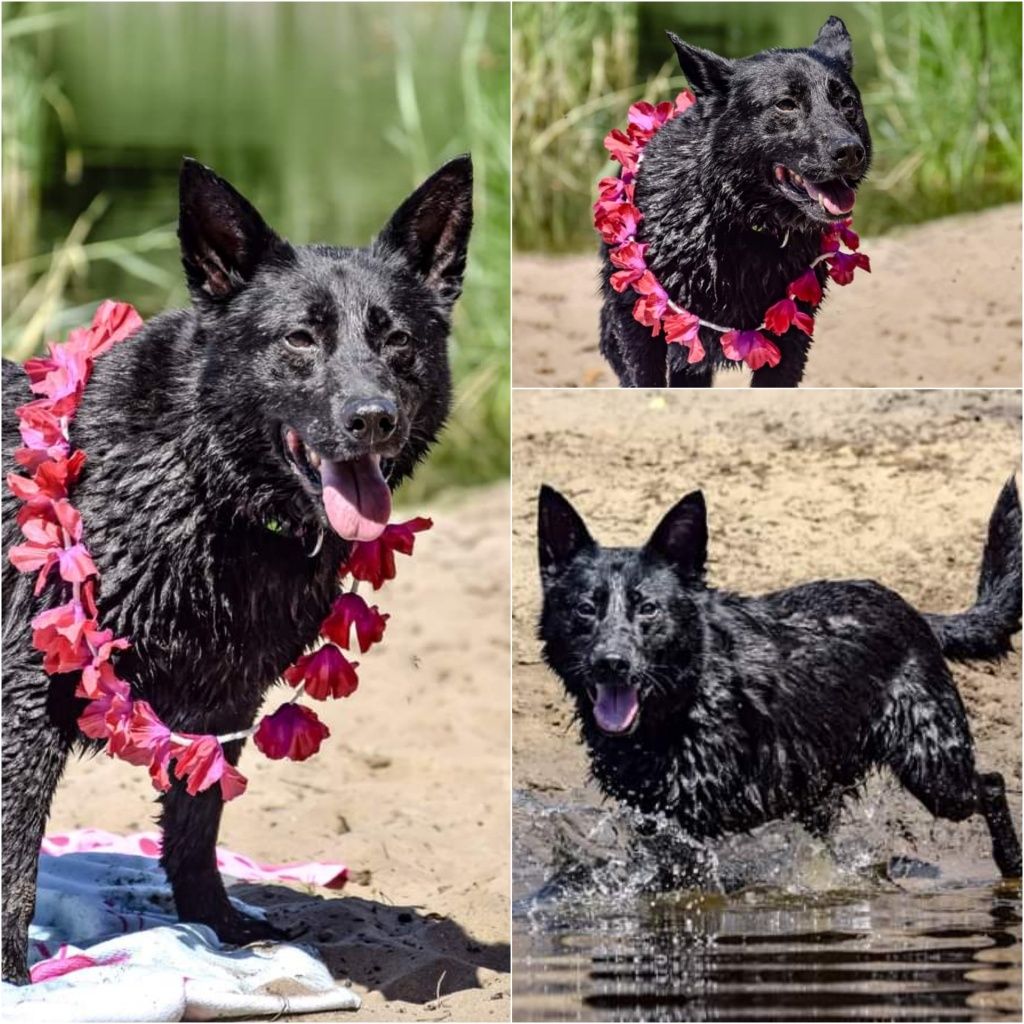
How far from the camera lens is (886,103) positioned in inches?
253

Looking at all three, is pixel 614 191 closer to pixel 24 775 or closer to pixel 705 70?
pixel 705 70

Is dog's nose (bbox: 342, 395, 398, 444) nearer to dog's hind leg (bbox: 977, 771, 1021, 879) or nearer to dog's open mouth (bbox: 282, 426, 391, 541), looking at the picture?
dog's open mouth (bbox: 282, 426, 391, 541)

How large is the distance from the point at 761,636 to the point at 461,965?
47.4 inches

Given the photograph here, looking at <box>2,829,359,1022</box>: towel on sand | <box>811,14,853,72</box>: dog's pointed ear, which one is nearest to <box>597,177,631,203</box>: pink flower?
<box>811,14,853,72</box>: dog's pointed ear

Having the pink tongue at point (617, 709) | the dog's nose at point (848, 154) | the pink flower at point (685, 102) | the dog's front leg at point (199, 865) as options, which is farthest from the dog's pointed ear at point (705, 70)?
the dog's front leg at point (199, 865)

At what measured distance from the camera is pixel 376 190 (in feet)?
34.8

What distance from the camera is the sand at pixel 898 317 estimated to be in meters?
5.98

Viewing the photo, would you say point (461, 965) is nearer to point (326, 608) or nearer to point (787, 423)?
point (326, 608)

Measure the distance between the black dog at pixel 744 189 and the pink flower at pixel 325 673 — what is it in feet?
3.87

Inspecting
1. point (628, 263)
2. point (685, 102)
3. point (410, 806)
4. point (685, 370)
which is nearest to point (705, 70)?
point (685, 102)

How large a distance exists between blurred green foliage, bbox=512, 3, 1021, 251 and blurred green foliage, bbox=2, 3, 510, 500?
5.94ft

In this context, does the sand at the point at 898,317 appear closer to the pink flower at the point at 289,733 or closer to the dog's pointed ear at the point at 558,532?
the dog's pointed ear at the point at 558,532

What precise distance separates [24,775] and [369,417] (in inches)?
49.1

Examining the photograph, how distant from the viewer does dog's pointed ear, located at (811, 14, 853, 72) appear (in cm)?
438
